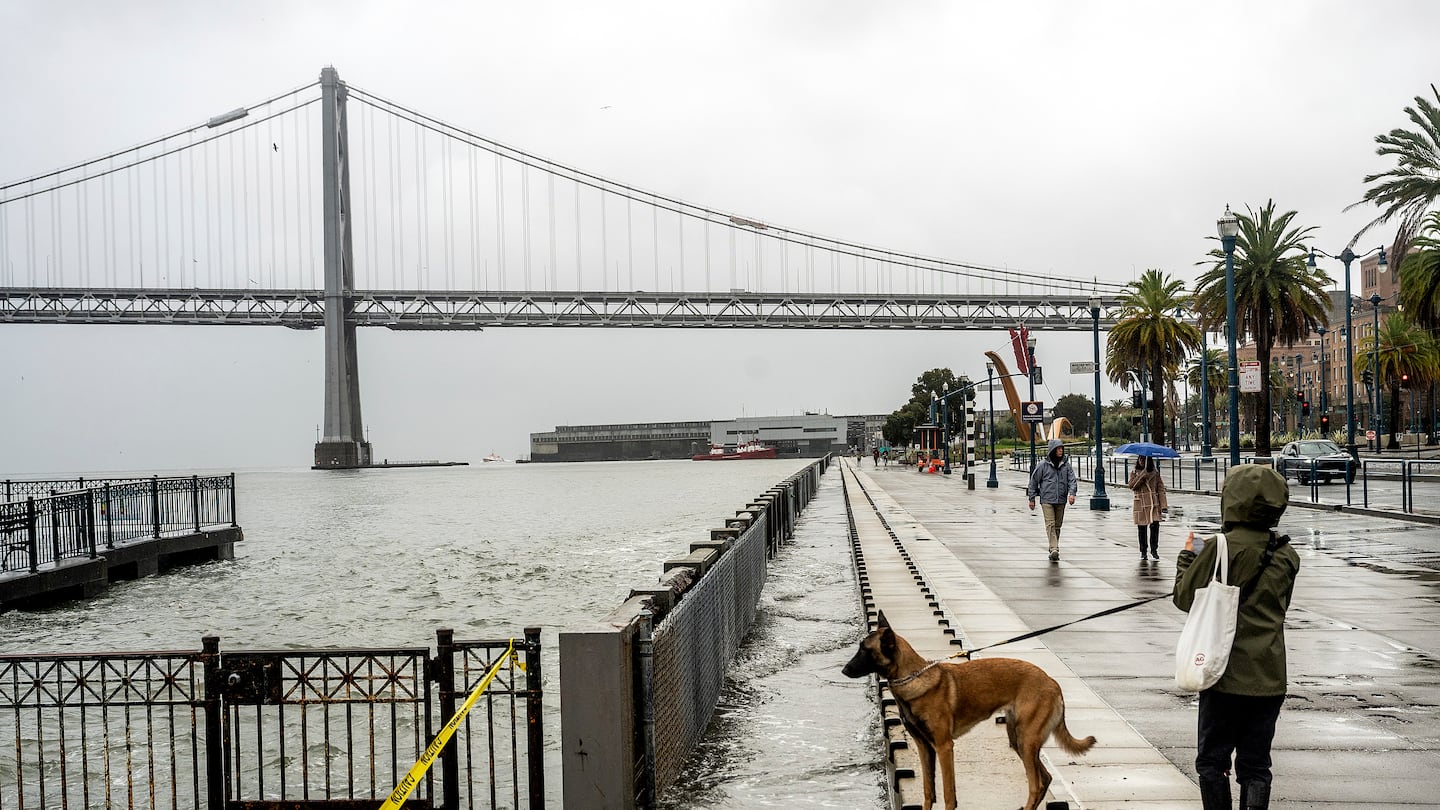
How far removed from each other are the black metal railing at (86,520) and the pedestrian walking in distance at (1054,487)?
16.0 meters

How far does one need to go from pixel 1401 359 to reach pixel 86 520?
227 feet

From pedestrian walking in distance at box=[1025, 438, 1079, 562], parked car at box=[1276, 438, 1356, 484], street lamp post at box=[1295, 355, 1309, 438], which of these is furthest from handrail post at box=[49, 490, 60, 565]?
street lamp post at box=[1295, 355, 1309, 438]

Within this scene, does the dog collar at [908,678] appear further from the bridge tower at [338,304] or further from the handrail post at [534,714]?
the bridge tower at [338,304]

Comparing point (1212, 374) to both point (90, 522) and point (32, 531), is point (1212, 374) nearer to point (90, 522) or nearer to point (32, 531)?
point (90, 522)

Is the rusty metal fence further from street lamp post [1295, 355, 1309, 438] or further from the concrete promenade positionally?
street lamp post [1295, 355, 1309, 438]

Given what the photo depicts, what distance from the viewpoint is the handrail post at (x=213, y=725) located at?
561cm

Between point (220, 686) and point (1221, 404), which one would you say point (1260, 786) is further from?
point (1221, 404)

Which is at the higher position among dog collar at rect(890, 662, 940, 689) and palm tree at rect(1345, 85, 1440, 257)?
palm tree at rect(1345, 85, 1440, 257)

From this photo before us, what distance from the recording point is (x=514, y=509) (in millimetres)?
65188

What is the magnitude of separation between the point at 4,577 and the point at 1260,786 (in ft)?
67.2

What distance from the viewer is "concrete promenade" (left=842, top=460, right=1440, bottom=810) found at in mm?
5758

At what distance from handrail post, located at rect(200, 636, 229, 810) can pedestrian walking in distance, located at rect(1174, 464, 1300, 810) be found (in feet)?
14.3

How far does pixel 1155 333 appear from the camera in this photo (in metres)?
57.1

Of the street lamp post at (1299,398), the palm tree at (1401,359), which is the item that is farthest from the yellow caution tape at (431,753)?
the palm tree at (1401,359)
